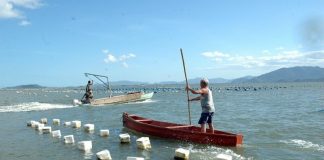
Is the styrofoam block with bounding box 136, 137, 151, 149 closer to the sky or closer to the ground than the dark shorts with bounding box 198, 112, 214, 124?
closer to the ground

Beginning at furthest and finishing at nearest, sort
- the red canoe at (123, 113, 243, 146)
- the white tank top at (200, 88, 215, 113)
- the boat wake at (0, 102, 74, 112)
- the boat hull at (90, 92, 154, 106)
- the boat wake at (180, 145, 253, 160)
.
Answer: the boat hull at (90, 92, 154, 106) → the boat wake at (0, 102, 74, 112) → the white tank top at (200, 88, 215, 113) → the red canoe at (123, 113, 243, 146) → the boat wake at (180, 145, 253, 160)

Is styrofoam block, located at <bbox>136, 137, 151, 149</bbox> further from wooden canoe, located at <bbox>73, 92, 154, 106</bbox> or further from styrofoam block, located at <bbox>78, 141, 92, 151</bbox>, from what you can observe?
wooden canoe, located at <bbox>73, 92, 154, 106</bbox>

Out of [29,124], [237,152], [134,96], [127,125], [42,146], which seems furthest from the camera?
[134,96]

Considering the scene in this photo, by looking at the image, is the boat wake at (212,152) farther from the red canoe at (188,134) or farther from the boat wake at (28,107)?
the boat wake at (28,107)

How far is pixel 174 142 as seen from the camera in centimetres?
1945

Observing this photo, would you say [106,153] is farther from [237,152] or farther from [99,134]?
[99,134]

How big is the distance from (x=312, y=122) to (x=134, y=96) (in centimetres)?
2735

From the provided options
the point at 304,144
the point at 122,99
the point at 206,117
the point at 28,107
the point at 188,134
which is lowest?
the point at 304,144

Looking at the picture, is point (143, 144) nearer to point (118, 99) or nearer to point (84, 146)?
point (84, 146)

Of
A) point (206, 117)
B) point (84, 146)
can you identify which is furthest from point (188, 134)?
point (84, 146)

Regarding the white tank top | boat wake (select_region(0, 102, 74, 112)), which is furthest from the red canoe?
boat wake (select_region(0, 102, 74, 112))

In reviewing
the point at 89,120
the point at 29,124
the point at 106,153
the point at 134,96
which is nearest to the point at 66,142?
the point at 106,153

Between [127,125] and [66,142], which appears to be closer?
[66,142]

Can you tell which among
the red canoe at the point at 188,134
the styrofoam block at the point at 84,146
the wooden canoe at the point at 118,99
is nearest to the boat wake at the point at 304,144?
the red canoe at the point at 188,134
